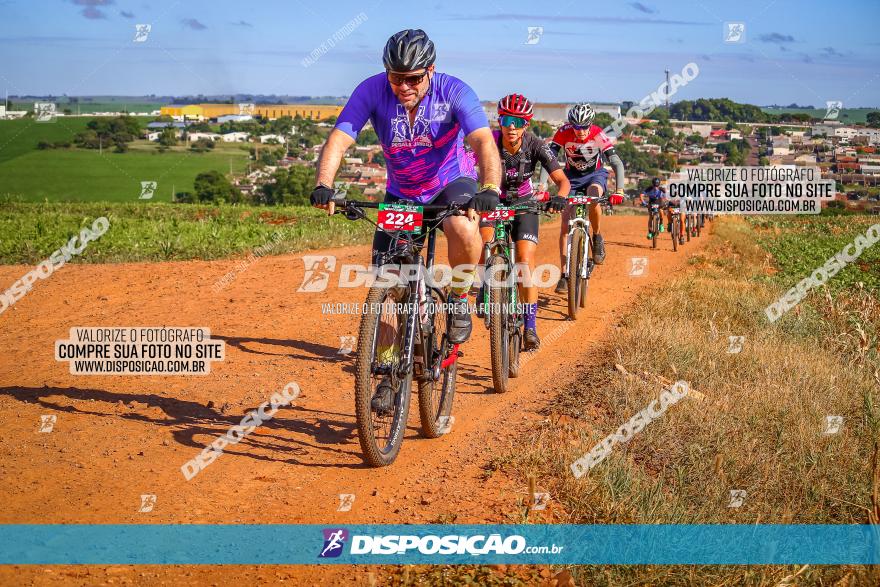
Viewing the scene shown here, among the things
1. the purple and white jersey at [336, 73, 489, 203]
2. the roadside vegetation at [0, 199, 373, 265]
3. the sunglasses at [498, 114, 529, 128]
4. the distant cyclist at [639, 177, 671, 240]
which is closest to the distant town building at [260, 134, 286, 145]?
the roadside vegetation at [0, 199, 373, 265]

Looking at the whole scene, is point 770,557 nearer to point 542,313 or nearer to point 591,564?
point 591,564

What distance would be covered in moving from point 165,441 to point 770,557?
4.25 m

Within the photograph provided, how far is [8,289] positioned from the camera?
1198cm

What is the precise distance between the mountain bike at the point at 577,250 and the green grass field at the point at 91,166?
39.9 m

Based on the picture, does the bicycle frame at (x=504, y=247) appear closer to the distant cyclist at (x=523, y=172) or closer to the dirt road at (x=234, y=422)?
the distant cyclist at (x=523, y=172)

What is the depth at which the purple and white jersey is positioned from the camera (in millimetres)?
6035

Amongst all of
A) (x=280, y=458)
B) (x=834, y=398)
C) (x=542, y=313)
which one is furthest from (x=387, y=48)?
(x=542, y=313)

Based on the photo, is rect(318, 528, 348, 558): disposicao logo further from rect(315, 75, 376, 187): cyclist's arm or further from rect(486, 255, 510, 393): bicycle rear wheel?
rect(486, 255, 510, 393): bicycle rear wheel

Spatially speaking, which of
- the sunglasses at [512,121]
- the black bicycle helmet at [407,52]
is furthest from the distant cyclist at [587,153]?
the black bicycle helmet at [407,52]

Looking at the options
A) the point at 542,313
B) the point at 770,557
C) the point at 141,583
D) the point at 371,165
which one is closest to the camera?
the point at 141,583

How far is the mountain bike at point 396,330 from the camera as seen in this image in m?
5.33

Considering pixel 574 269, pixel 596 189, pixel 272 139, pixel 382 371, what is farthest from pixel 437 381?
pixel 272 139

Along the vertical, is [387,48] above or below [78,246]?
above

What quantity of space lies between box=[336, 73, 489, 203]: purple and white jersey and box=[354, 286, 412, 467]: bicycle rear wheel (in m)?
1.06
